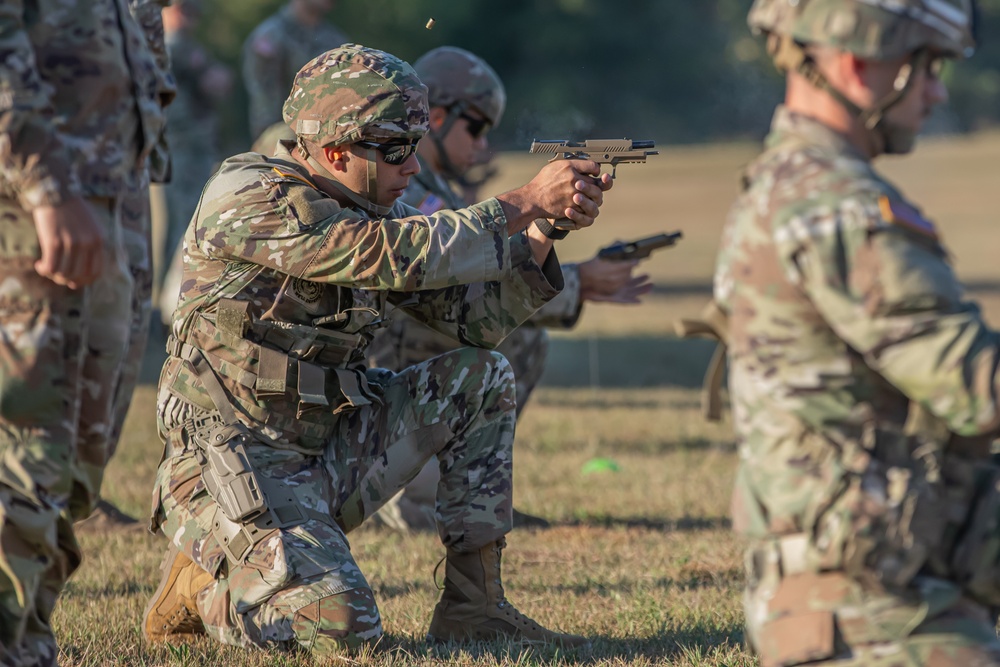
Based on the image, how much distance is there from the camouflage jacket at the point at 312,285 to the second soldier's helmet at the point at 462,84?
161cm

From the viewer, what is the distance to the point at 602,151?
4562 mm

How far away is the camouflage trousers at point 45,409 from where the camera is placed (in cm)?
355

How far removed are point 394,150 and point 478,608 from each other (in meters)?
1.49

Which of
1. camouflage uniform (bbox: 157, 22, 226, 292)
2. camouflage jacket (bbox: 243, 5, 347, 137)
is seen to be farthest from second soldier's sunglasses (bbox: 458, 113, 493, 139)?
camouflage uniform (bbox: 157, 22, 226, 292)

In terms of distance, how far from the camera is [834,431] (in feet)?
10.1

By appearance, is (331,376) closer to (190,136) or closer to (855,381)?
(855,381)

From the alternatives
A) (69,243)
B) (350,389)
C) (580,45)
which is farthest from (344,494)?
(580,45)

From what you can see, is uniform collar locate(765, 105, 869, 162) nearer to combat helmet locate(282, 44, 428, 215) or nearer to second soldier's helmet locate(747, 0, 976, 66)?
second soldier's helmet locate(747, 0, 976, 66)

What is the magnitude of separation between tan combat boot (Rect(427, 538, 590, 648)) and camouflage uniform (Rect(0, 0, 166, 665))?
1427 millimetres

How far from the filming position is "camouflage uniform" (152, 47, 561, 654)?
4.39 m

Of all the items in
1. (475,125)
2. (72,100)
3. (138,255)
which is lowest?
(138,255)

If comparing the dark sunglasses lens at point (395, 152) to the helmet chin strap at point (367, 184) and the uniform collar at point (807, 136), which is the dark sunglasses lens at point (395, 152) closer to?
the helmet chin strap at point (367, 184)

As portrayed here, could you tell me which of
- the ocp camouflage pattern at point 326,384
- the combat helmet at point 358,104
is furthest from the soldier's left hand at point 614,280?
the combat helmet at point 358,104

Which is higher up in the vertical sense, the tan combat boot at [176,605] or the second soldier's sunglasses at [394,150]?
the second soldier's sunglasses at [394,150]
